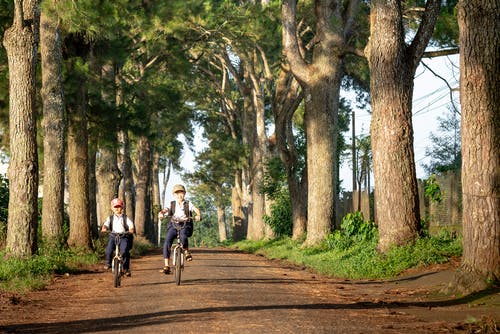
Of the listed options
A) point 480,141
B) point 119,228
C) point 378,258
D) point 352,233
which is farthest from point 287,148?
point 480,141

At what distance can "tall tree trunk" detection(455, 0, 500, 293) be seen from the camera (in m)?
13.1

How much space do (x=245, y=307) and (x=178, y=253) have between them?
4999mm

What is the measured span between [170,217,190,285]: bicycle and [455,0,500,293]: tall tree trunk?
562cm

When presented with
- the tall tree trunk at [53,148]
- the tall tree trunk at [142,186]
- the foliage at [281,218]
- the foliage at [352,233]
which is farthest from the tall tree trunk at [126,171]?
the foliage at [352,233]

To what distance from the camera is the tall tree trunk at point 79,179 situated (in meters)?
26.7

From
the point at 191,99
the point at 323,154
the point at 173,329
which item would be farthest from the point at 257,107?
the point at 173,329

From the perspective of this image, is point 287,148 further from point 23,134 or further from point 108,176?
point 23,134

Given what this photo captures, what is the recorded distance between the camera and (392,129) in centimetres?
1955

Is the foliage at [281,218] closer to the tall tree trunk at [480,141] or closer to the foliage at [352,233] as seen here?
the foliage at [352,233]

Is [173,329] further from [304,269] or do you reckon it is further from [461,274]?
[304,269]

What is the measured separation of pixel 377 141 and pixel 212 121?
140 ft

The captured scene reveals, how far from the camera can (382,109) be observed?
19.7 meters

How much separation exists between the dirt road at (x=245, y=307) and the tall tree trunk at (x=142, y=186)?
101 feet

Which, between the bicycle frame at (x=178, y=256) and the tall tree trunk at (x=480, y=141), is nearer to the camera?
the tall tree trunk at (x=480, y=141)
